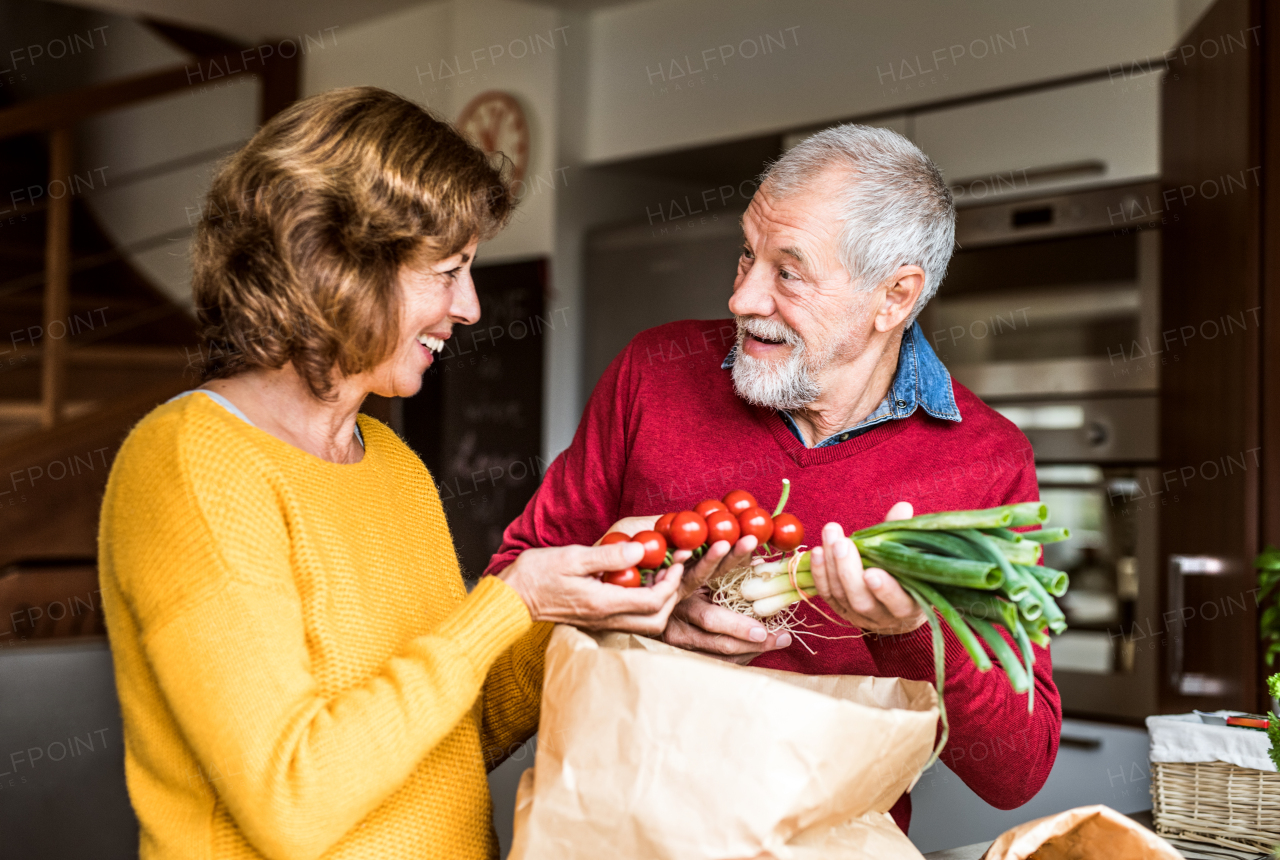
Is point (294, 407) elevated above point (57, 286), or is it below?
below

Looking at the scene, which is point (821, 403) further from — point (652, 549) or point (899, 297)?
point (652, 549)

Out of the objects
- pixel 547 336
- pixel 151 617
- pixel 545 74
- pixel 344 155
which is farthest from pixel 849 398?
pixel 545 74

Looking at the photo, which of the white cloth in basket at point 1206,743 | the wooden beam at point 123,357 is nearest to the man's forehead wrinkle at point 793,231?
the white cloth in basket at point 1206,743

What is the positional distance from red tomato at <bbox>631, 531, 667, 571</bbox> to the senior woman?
0.03 meters

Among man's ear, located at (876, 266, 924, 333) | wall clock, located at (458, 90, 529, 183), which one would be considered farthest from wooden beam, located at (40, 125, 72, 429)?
man's ear, located at (876, 266, 924, 333)

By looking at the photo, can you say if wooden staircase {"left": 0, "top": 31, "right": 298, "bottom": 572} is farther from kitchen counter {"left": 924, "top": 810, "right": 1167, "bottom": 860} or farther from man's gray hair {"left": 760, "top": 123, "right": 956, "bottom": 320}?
kitchen counter {"left": 924, "top": 810, "right": 1167, "bottom": 860}

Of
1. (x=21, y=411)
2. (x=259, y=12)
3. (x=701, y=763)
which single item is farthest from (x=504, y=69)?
(x=701, y=763)

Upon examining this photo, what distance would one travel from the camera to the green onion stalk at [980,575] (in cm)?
101

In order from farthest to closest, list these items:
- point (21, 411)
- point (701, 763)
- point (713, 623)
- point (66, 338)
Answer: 1. point (21, 411)
2. point (66, 338)
3. point (713, 623)
4. point (701, 763)

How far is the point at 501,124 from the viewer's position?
425 centimetres

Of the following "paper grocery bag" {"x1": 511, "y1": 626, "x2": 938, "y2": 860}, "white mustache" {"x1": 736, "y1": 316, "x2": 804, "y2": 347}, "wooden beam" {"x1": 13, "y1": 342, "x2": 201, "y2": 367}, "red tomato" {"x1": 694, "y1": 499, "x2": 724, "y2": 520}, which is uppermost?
"white mustache" {"x1": 736, "y1": 316, "x2": 804, "y2": 347}

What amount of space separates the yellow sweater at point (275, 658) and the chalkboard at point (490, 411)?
2951 millimetres

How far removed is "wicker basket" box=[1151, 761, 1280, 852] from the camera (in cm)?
135

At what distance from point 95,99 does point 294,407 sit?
13.4ft
